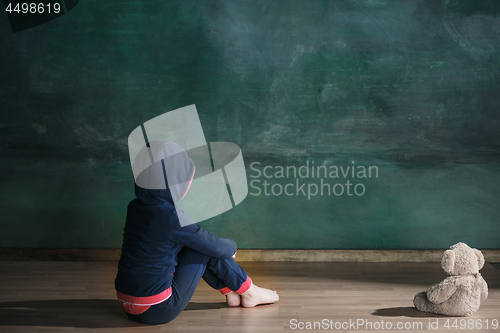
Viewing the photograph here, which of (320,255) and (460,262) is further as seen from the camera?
(320,255)

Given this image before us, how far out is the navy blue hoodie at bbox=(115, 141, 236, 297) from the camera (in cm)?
170

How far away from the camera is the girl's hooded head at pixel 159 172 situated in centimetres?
168

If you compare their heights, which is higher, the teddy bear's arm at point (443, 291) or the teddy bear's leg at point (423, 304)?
the teddy bear's arm at point (443, 291)

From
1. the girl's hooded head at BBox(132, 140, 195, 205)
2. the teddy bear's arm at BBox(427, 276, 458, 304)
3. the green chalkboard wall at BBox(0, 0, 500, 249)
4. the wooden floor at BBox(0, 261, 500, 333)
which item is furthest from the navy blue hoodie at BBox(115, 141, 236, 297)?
the teddy bear's arm at BBox(427, 276, 458, 304)

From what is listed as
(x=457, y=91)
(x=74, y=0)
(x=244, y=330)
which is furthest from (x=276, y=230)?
(x=74, y=0)

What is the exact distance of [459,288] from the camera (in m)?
1.90

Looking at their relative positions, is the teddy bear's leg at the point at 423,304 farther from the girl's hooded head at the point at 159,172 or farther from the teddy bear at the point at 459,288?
the girl's hooded head at the point at 159,172

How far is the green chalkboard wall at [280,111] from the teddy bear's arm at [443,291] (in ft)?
2.67

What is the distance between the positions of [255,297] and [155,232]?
0.61 metres

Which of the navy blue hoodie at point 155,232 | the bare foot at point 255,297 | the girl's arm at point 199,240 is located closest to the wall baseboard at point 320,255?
the bare foot at point 255,297

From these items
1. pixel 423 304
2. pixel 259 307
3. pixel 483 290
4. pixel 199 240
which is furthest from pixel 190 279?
pixel 483 290

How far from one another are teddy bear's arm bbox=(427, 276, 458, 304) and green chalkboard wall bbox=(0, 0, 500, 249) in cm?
81

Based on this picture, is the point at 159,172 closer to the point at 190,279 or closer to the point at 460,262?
the point at 190,279

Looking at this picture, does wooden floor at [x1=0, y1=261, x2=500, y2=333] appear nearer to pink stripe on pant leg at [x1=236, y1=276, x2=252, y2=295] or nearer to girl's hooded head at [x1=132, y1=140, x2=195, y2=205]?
pink stripe on pant leg at [x1=236, y1=276, x2=252, y2=295]
